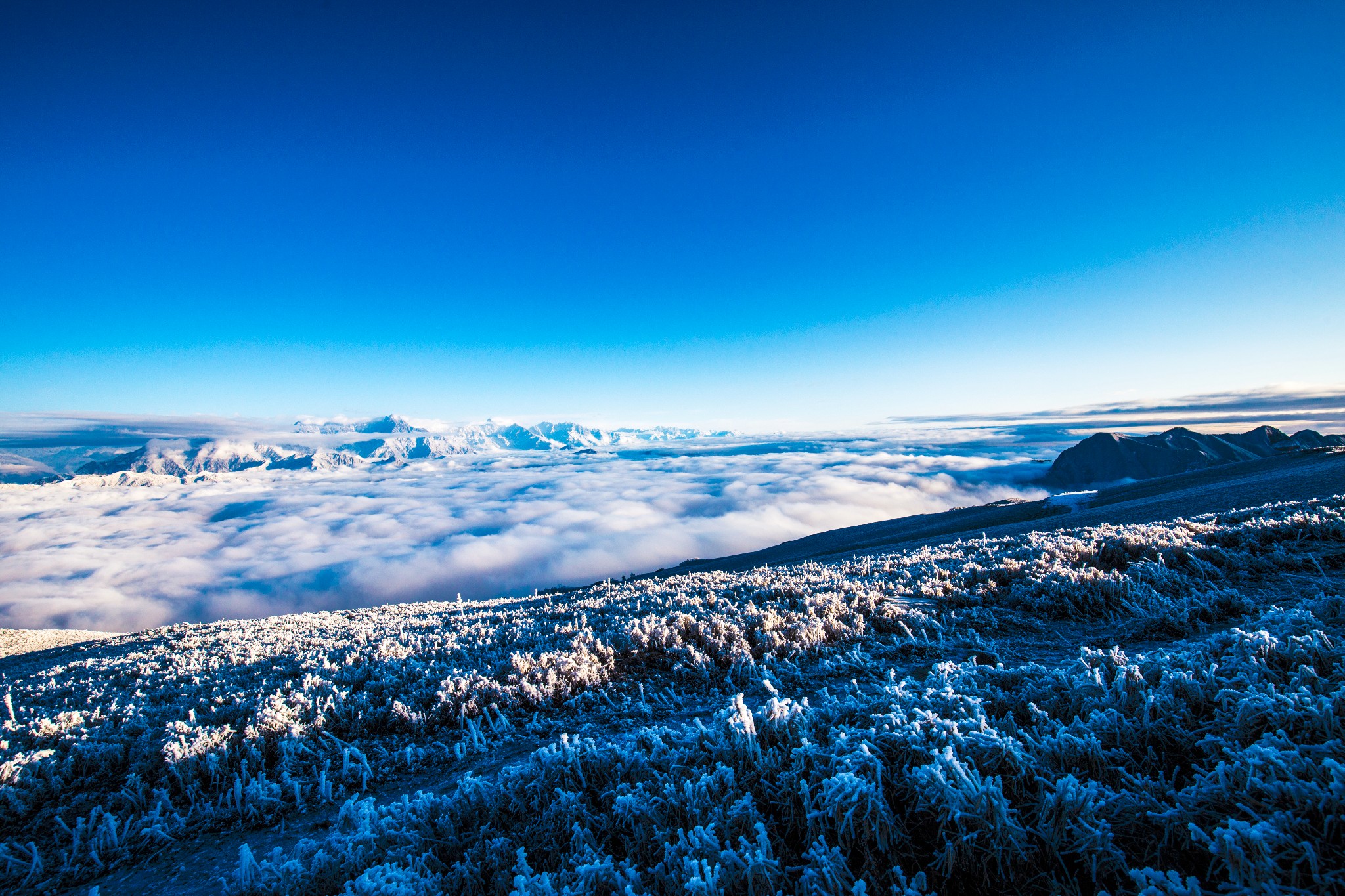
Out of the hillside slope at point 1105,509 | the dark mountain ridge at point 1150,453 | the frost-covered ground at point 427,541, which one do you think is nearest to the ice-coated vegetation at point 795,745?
the hillside slope at point 1105,509

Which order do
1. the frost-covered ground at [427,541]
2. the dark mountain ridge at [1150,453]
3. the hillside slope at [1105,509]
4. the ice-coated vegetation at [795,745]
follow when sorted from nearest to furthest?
the ice-coated vegetation at [795,745] → the hillside slope at [1105,509] → the dark mountain ridge at [1150,453] → the frost-covered ground at [427,541]

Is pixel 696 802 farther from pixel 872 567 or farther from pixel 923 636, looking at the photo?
pixel 872 567

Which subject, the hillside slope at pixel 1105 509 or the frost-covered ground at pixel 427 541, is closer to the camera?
the hillside slope at pixel 1105 509

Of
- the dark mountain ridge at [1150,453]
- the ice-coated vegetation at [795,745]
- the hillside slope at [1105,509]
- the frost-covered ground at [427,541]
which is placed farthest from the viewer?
the frost-covered ground at [427,541]

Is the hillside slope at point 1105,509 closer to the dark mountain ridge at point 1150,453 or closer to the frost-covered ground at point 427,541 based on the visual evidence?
the frost-covered ground at point 427,541

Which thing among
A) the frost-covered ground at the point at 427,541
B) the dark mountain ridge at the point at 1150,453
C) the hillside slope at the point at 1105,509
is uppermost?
the hillside slope at the point at 1105,509

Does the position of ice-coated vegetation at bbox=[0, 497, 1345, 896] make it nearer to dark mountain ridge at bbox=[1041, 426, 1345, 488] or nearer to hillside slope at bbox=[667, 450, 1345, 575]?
hillside slope at bbox=[667, 450, 1345, 575]

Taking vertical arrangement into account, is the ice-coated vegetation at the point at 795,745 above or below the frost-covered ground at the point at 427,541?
above
